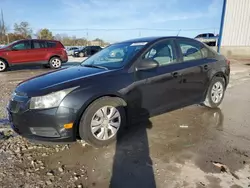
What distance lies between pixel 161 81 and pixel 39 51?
10368 mm

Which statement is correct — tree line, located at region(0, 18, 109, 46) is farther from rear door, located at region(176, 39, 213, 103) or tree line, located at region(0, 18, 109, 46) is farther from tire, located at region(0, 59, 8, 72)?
rear door, located at region(176, 39, 213, 103)

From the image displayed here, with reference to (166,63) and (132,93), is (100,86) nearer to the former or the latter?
(132,93)

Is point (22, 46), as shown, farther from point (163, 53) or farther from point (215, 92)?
point (215, 92)

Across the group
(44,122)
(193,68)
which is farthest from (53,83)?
(193,68)

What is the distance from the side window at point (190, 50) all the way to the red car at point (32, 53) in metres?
9.93

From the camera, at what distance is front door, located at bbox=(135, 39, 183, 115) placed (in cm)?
340

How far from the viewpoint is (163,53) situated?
3.80m

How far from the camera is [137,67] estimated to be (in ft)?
10.9

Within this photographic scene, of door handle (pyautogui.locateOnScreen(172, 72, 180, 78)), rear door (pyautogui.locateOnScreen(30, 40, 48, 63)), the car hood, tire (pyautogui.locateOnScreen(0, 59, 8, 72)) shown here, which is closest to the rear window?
rear door (pyautogui.locateOnScreen(30, 40, 48, 63))

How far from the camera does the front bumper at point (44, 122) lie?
2699 millimetres

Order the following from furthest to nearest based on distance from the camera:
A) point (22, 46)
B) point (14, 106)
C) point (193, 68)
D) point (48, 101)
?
point (22, 46)
point (193, 68)
point (14, 106)
point (48, 101)

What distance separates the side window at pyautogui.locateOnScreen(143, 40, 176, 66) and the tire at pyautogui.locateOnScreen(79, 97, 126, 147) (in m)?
1.05

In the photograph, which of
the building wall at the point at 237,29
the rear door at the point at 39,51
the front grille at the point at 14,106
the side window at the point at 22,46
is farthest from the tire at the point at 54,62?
the building wall at the point at 237,29

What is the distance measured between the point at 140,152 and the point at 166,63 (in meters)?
1.63
